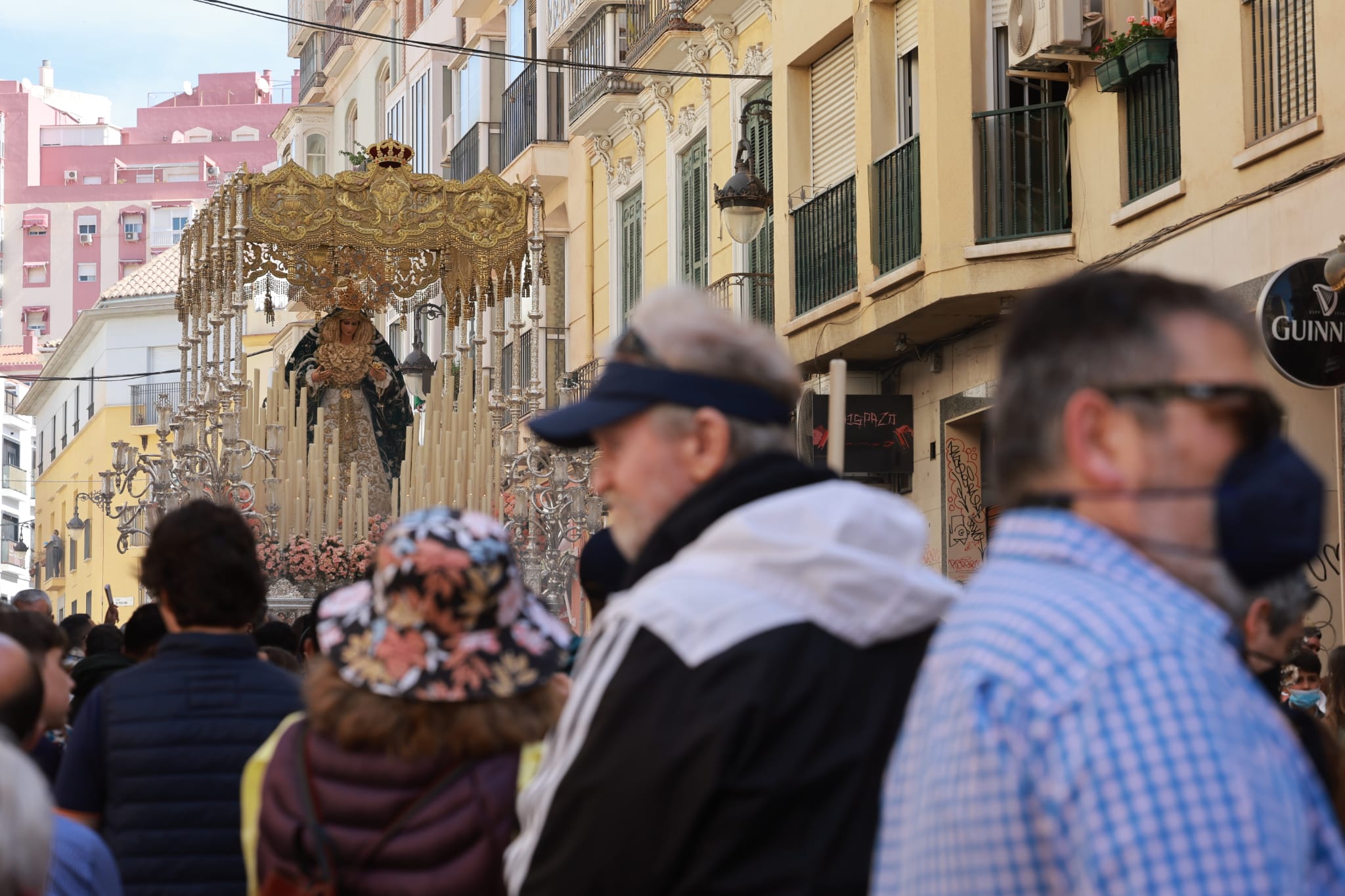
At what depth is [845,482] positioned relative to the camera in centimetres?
291

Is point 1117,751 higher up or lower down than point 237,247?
lower down

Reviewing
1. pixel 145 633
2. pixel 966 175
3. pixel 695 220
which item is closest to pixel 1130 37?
pixel 966 175

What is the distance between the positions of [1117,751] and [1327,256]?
827cm

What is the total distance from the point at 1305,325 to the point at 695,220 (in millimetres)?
11280

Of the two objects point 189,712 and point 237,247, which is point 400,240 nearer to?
point 237,247

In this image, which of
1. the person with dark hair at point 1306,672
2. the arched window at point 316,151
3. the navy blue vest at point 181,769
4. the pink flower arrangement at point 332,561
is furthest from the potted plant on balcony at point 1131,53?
the arched window at point 316,151

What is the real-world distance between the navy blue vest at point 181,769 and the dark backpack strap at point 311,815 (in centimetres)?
80

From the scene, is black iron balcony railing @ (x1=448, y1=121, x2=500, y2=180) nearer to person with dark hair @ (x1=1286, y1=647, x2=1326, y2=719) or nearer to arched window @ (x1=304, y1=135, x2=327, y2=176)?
arched window @ (x1=304, y1=135, x2=327, y2=176)

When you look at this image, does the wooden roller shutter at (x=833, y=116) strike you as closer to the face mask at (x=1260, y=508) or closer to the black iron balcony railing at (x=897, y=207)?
the black iron balcony railing at (x=897, y=207)

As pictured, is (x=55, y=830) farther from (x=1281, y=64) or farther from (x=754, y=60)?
(x=754, y=60)

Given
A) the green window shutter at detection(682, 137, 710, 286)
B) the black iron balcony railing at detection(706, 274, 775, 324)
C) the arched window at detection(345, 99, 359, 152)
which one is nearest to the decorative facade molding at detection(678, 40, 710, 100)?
the green window shutter at detection(682, 137, 710, 286)

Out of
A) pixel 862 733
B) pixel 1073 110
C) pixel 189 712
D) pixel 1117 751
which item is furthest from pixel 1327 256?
pixel 1117 751

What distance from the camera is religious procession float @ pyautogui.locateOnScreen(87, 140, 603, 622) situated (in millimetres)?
13719

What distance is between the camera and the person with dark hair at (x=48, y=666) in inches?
185
